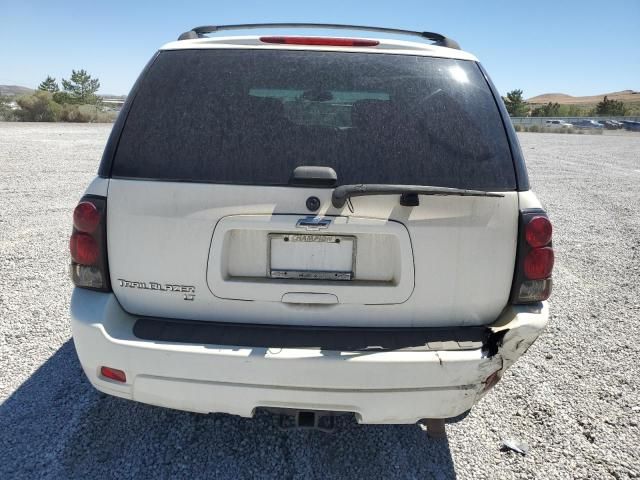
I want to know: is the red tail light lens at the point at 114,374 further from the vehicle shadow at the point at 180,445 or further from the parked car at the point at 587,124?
the parked car at the point at 587,124

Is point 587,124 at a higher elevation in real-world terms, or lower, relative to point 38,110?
lower

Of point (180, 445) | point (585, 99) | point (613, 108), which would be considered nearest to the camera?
point (180, 445)

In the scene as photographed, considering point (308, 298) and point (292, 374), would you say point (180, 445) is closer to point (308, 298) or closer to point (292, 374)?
point (292, 374)

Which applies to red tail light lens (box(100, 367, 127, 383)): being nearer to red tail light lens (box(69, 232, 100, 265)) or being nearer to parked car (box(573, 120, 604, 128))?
red tail light lens (box(69, 232, 100, 265))

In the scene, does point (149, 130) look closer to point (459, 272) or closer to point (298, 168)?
point (298, 168)

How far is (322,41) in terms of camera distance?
2.32 meters

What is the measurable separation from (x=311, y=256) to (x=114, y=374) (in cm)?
94

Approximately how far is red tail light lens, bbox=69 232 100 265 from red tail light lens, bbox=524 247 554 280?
1.85m

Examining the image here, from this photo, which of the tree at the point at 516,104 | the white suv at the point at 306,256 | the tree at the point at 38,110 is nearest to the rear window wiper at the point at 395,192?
the white suv at the point at 306,256

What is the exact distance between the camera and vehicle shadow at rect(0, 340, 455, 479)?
2.25m

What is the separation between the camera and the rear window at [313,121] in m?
1.97

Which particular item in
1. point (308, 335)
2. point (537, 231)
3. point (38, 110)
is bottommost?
point (308, 335)

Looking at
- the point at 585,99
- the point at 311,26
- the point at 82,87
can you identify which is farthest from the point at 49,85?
the point at 585,99

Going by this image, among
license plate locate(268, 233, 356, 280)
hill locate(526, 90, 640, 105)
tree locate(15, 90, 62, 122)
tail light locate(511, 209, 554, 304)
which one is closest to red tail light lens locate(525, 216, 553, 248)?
tail light locate(511, 209, 554, 304)
